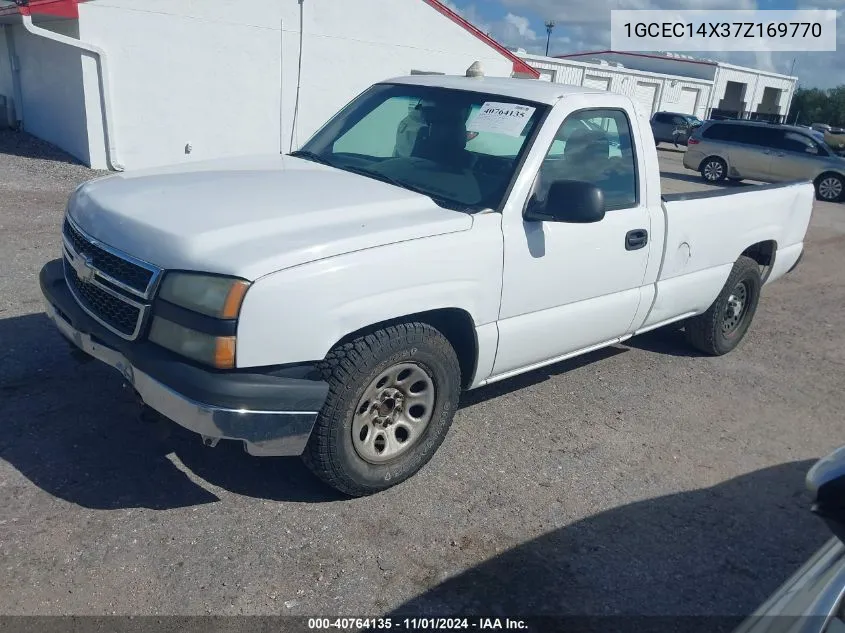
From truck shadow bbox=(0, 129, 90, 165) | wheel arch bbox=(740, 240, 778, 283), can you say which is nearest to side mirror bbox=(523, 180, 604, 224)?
wheel arch bbox=(740, 240, 778, 283)

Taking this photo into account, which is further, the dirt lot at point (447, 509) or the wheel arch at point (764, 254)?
the wheel arch at point (764, 254)

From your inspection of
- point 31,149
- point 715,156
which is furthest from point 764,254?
point 715,156

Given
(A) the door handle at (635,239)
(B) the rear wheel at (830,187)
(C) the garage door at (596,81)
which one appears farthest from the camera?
(C) the garage door at (596,81)

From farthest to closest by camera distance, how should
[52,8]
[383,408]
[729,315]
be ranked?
[52,8] < [729,315] < [383,408]

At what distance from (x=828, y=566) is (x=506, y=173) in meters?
2.52

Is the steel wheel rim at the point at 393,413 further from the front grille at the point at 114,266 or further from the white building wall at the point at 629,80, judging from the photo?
the white building wall at the point at 629,80

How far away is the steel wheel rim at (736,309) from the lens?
595 centimetres

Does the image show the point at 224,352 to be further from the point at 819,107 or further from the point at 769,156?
the point at 819,107

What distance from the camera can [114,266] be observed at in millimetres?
3246

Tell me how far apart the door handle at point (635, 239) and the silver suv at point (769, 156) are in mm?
17086

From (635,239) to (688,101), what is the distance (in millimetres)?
43573

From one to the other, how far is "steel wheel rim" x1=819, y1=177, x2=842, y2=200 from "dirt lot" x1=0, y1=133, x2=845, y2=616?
16305 mm

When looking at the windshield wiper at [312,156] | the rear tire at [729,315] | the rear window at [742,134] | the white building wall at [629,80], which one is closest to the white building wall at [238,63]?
the rear window at [742,134]

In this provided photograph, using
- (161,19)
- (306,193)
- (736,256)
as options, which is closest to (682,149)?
(161,19)
